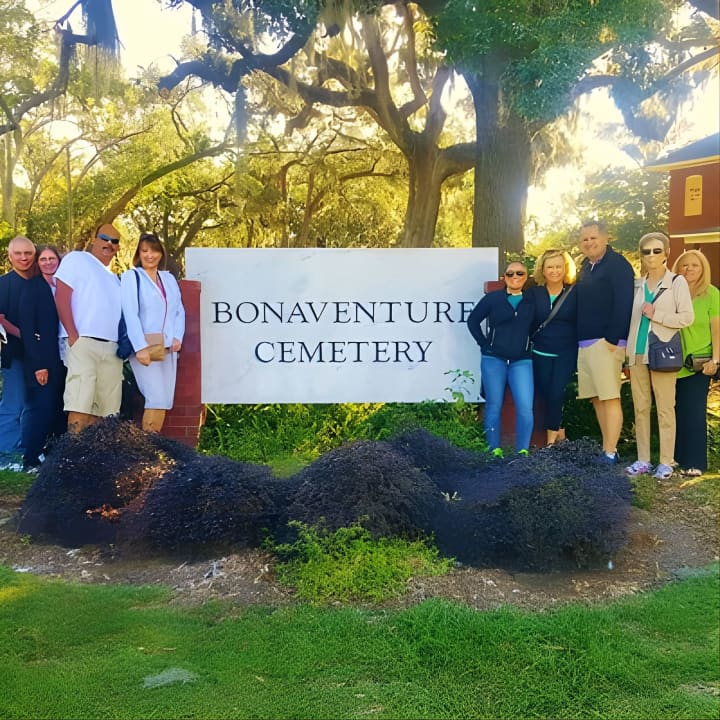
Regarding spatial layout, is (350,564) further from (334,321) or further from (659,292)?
(659,292)

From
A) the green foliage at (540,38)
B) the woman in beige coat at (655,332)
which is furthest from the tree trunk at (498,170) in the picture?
the woman in beige coat at (655,332)

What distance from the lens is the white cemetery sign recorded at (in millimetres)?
4699

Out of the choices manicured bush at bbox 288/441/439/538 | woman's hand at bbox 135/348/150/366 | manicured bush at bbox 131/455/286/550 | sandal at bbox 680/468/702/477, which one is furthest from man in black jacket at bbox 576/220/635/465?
woman's hand at bbox 135/348/150/366

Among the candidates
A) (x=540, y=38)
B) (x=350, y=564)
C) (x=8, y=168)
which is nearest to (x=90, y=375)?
(x=350, y=564)

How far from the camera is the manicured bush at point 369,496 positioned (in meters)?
3.01

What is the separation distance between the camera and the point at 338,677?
217 cm

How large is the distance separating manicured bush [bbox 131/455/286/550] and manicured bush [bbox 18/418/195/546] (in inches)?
6.7

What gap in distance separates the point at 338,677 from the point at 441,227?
1241cm

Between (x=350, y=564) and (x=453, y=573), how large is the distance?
1.40 ft

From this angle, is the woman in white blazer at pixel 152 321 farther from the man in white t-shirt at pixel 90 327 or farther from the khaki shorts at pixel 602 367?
the khaki shorts at pixel 602 367

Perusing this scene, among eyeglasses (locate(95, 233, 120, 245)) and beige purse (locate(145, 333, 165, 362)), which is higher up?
eyeglasses (locate(95, 233, 120, 245))

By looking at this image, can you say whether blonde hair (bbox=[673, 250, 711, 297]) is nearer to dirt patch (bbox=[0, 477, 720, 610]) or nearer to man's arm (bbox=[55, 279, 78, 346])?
dirt patch (bbox=[0, 477, 720, 610])

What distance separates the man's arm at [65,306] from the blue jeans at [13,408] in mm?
569

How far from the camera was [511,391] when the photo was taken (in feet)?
14.9
